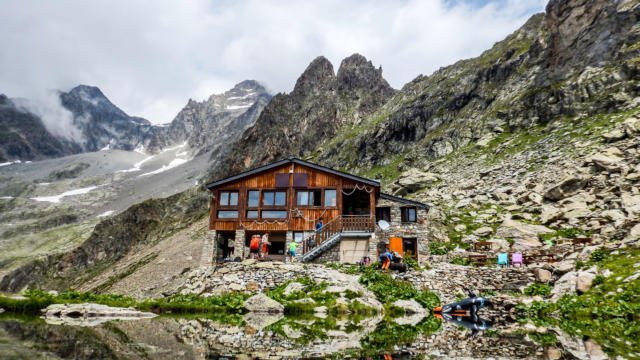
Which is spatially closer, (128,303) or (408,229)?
(128,303)

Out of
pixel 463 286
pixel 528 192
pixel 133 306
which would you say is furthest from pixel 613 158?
pixel 133 306

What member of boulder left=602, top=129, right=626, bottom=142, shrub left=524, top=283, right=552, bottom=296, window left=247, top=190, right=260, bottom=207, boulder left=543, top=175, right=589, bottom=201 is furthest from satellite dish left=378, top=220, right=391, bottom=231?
boulder left=602, top=129, right=626, bottom=142

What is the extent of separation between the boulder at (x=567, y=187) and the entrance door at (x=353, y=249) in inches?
696

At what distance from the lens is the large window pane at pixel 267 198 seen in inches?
1320

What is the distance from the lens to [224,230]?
33531 mm

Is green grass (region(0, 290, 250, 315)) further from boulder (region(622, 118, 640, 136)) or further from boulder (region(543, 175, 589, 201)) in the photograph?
boulder (region(622, 118, 640, 136))

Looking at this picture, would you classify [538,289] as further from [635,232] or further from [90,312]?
[90,312]

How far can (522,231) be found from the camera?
1161 inches

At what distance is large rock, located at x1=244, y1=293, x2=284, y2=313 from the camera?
57.6 feet

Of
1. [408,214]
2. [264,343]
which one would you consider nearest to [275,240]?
[408,214]

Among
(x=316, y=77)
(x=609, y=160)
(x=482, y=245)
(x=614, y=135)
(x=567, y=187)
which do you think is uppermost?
(x=316, y=77)

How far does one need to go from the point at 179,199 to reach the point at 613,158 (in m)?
98.9

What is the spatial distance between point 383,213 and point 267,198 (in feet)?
36.1

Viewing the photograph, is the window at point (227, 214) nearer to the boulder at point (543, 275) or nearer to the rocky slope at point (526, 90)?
the boulder at point (543, 275)
